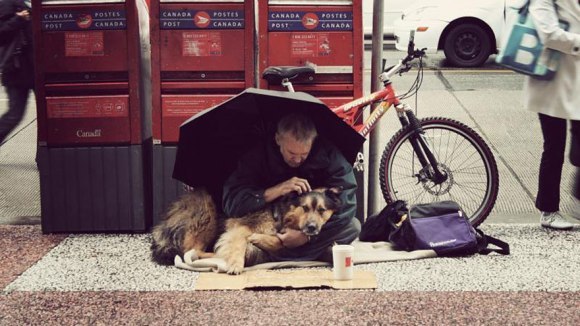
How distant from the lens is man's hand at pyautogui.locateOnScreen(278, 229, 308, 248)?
223 inches

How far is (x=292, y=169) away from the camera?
19.0 ft

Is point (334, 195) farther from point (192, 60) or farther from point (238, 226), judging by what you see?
point (192, 60)

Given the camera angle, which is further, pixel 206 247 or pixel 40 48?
pixel 40 48

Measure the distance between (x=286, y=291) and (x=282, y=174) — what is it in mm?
803

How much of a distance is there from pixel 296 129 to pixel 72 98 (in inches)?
69.4

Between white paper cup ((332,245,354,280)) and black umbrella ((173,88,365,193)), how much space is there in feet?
2.70

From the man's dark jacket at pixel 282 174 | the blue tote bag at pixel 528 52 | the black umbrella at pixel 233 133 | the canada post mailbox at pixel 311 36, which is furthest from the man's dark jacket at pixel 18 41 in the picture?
the blue tote bag at pixel 528 52

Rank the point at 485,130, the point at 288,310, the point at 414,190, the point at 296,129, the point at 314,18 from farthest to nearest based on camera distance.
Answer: the point at 485,130 → the point at 414,190 → the point at 314,18 → the point at 296,129 → the point at 288,310

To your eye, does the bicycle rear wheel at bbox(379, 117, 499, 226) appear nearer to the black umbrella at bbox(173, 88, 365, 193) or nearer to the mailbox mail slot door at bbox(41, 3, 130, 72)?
the black umbrella at bbox(173, 88, 365, 193)

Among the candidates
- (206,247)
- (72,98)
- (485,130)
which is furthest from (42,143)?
(485,130)

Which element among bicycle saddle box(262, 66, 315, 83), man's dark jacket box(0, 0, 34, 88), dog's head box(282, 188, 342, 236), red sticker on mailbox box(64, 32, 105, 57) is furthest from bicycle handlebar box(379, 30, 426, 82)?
man's dark jacket box(0, 0, 34, 88)

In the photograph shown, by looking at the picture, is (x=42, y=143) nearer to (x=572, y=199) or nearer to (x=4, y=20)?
(x=4, y=20)

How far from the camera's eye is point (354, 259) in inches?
231

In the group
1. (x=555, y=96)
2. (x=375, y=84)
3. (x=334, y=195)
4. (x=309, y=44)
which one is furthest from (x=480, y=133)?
(x=334, y=195)
